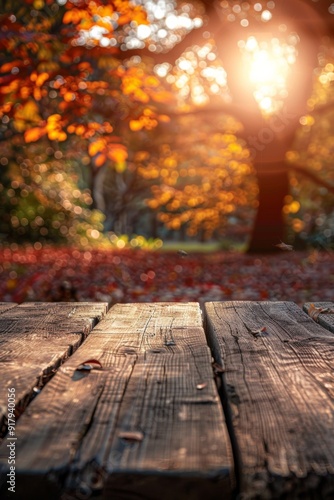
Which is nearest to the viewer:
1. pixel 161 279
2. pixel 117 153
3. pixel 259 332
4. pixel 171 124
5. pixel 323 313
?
pixel 259 332

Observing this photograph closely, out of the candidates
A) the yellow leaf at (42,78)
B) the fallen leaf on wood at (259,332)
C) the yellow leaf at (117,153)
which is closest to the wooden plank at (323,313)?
the fallen leaf on wood at (259,332)

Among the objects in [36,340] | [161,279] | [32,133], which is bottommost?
[161,279]

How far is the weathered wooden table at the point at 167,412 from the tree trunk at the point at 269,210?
1238 centimetres

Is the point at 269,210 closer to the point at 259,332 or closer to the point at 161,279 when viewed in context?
the point at 161,279

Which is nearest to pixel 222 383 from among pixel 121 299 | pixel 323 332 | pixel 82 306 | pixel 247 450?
pixel 247 450

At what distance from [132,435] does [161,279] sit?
29.0ft

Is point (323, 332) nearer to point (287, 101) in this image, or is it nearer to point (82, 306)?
point (82, 306)

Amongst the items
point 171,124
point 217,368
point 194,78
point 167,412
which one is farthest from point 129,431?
point 171,124

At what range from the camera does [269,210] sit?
14773 millimetres

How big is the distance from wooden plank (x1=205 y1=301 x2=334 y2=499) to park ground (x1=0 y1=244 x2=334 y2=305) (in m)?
4.35

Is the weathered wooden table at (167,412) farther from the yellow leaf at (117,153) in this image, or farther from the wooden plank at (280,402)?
the yellow leaf at (117,153)

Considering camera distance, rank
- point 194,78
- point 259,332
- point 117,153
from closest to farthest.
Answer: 1. point 259,332
2. point 117,153
3. point 194,78

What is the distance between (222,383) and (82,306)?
1.48 metres

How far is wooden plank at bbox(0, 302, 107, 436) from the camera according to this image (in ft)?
5.67
